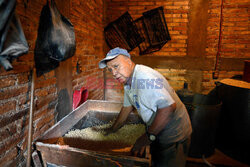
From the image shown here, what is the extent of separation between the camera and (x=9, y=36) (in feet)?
3.52

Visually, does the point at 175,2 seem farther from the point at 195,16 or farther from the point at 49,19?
the point at 49,19

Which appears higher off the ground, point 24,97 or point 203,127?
point 24,97

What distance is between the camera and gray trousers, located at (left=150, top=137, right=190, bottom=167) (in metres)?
1.83

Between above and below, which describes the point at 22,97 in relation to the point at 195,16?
below

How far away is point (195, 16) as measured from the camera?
416 cm

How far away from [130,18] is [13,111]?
12.4 feet

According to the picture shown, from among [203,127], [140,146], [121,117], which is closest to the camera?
[140,146]

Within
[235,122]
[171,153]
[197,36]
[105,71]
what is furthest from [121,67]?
[197,36]

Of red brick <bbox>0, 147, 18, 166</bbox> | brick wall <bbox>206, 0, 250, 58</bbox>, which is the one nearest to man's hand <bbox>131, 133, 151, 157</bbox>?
red brick <bbox>0, 147, 18, 166</bbox>

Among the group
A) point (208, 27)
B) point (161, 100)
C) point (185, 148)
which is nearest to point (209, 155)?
point (185, 148)

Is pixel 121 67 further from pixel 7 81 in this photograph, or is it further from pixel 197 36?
pixel 197 36

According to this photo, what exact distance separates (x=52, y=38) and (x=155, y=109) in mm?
1324

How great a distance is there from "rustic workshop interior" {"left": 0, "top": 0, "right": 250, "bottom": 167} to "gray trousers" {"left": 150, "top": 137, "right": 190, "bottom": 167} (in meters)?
0.46

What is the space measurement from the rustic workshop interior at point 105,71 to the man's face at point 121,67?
1.76 feet
